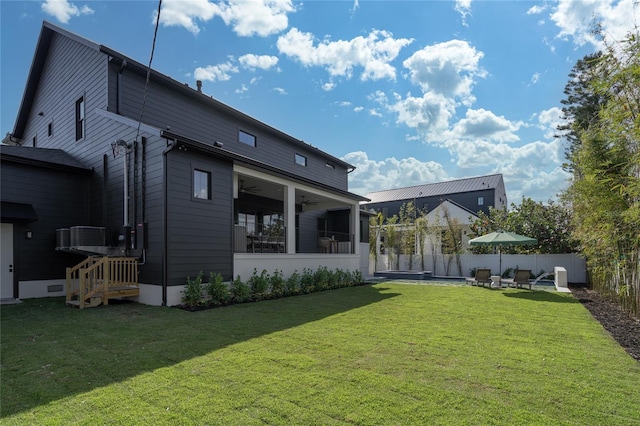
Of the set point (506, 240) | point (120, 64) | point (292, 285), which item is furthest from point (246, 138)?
point (506, 240)

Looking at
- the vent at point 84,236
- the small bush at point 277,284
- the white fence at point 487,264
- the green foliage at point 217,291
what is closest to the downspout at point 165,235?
the green foliage at point 217,291

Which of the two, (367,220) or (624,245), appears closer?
(624,245)

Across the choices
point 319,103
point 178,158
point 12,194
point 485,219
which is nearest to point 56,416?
point 178,158

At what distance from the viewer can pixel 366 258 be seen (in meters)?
19.2

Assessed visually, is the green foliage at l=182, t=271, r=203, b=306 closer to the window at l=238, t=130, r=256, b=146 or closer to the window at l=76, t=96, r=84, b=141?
the window at l=76, t=96, r=84, b=141

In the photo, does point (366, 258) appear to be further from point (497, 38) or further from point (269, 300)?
point (497, 38)

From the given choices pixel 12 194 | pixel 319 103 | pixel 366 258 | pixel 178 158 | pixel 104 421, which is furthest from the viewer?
pixel 366 258

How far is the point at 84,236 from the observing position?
902 cm

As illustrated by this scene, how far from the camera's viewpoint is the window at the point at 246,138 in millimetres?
14173

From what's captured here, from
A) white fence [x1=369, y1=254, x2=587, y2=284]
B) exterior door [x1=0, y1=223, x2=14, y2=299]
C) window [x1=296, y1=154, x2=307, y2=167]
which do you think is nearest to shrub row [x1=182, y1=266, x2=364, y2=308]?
exterior door [x1=0, y1=223, x2=14, y2=299]

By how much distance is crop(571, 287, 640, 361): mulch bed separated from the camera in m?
5.10

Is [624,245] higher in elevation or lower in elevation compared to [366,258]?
higher

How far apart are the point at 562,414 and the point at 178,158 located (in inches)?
329

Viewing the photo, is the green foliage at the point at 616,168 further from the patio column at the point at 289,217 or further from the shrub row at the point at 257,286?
the patio column at the point at 289,217
